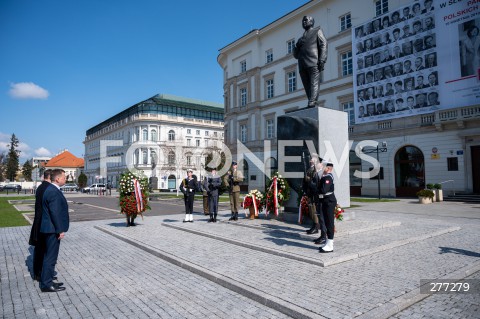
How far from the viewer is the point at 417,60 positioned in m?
25.0

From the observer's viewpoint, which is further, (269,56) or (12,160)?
(12,160)

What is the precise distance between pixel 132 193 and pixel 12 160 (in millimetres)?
106458

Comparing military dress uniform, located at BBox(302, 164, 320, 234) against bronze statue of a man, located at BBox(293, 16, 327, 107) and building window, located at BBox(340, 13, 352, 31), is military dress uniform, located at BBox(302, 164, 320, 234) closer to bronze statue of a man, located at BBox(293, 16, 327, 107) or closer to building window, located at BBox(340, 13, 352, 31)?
bronze statue of a man, located at BBox(293, 16, 327, 107)

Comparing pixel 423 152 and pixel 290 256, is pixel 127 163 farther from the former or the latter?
pixel 290 256

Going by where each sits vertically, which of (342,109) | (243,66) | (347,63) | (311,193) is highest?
(243,66)

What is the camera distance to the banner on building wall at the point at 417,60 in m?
22.0

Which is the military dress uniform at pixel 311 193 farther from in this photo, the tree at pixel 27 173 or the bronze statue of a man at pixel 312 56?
the tree at pixel 27 173

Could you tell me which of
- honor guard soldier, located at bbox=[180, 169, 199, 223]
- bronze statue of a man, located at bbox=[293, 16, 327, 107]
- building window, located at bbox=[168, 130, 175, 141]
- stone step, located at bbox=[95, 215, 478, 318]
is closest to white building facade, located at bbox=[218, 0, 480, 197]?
bronze statue of a man, located at bbox=[293, 16, 327, 107]

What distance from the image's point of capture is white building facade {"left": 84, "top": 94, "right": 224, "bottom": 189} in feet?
215

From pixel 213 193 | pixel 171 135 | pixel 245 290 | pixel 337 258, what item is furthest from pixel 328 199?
pixel 171 135

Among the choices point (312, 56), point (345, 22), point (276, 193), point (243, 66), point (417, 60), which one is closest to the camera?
point (276, 193)

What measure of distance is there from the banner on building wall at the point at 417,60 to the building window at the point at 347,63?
2.12 meters

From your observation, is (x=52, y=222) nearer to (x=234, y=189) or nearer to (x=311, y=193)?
(x=311, y=193)

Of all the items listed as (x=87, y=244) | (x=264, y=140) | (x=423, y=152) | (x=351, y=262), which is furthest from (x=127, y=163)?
(x=351, y=262)
